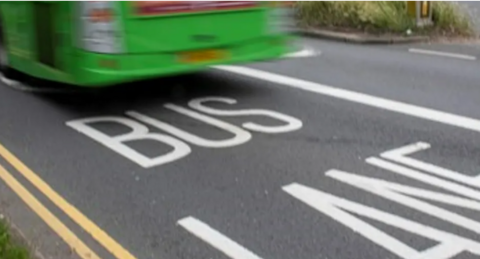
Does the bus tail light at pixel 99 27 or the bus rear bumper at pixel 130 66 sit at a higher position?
the bus tail light at pixel 99 27

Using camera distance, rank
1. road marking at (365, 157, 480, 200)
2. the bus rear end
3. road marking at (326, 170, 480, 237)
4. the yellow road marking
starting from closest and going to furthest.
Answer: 1. the yellow road marking
2. road marking at (326, 170, 480, 237)
3. road marking at (365, 157, 480, 200)
4. the bus rear end

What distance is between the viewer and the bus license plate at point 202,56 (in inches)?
282

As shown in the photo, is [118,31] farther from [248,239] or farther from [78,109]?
[248,239]

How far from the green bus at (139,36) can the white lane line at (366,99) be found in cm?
78

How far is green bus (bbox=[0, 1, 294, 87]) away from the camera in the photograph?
665cm

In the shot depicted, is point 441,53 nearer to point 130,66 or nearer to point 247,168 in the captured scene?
point 130,66

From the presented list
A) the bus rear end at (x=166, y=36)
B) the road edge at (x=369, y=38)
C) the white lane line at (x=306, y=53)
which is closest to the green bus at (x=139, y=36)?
the bus rear end at (x=166, y=36)

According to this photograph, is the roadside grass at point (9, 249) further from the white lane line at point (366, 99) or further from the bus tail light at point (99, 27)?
the white lane line at point (366, 99)

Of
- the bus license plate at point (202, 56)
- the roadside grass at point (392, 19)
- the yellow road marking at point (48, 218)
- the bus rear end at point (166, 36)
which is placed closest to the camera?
the yellow road marking at point (48, 218)

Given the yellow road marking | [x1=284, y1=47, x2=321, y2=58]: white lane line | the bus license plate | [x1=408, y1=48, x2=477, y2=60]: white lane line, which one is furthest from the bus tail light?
[x1=408, y1=48, x2=477, y2=60]: white lane line

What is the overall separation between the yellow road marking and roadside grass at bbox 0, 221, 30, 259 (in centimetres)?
36

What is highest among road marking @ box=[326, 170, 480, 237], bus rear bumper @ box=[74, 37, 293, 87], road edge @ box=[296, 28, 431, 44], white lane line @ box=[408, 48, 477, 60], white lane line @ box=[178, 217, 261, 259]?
bus rear bumper @ box=[74, 37, 293, 87]

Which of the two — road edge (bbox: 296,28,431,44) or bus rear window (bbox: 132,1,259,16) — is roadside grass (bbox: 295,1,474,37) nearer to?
road edge (bbox: 296,28,431,44)

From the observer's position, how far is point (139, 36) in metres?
6.77
